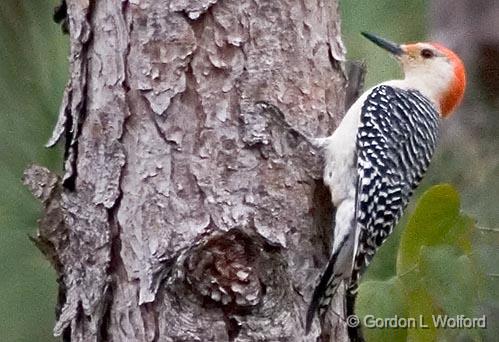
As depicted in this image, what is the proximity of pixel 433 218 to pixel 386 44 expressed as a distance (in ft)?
2.63

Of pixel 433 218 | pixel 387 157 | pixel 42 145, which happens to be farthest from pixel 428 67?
pixel 42 145

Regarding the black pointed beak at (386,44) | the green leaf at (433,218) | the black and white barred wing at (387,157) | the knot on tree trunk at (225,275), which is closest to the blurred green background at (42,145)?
the black pointed beak at (386,44)

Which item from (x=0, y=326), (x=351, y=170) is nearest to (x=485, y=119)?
(x=351, y=170)

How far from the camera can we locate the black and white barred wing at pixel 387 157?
2109 mm

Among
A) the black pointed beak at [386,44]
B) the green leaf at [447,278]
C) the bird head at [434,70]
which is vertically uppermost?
the black pointed beak at [386,44]

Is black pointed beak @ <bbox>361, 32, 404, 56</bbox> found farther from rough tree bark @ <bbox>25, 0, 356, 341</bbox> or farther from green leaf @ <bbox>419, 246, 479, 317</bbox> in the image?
green leaf @ <bbox>419, 246, 479, 317</bbox>

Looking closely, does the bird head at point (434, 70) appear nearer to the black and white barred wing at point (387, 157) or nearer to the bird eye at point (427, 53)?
the bird eye at point (427, 53)

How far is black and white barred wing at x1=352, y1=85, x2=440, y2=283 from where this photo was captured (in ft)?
6.92

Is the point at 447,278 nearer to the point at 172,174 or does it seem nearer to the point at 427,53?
the point at 172,174

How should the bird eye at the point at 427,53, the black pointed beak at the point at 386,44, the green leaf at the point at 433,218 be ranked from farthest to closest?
the bird eye at the point at 427,53 → the black pointed beak at the point at 386,44 → the green leaf at the point at 433,218

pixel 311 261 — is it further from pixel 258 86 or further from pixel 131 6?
pixel 131 6

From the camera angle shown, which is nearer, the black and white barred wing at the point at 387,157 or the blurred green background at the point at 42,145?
the black and white barred wing at the point at 387,157

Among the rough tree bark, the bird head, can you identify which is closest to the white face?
the bird head

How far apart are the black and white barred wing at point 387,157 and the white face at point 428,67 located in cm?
14
